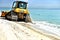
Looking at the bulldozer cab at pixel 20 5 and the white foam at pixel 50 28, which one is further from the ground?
the bulldozer cab at pixel 20 5

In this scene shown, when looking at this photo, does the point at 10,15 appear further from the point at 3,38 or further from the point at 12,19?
the point at 3,38

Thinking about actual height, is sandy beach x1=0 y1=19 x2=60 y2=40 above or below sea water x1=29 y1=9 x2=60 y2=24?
above

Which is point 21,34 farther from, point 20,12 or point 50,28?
point 20,12

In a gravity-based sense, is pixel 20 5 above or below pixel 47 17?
above

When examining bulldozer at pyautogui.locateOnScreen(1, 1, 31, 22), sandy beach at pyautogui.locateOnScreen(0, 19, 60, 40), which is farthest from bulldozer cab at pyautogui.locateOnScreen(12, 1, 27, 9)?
sandy beach at pyautogui.locateOnScreen(0, 19, 60, 40)

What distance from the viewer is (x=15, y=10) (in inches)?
888

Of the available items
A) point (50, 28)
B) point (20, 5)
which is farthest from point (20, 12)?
point (50, 28)

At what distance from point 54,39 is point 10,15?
461 inches

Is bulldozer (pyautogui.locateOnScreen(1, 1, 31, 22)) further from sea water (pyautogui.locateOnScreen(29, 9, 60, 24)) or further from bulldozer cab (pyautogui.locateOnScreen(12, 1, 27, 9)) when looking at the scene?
sea water (pyautogui.locateOnScreen(29, 9, 60, 24))

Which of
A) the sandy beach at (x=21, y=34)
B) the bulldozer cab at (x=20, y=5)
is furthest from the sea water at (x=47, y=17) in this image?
the sandy beach at (x=21, y=34)

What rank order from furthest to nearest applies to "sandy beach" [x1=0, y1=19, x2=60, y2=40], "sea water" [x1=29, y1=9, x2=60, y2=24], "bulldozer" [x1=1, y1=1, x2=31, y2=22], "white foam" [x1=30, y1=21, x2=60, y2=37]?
"sea water" [x1=29, y1=9, x2=60, y2=24]
"bulldozer" [x1=1, y1=1, x2=31, y2=22]
"white foam" [x1=30, y1=21, x2=60, y2=37]
"sandy beach" [x1=0, y1=19, x2=60, y2=40]

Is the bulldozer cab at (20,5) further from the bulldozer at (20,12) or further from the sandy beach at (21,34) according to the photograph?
the sandy beach at (21,34)

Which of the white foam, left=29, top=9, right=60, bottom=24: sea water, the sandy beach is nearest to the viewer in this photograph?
the sandy beach

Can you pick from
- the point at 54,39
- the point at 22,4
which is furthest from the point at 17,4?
the point at 54,39
